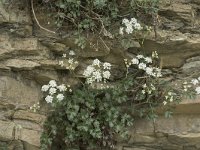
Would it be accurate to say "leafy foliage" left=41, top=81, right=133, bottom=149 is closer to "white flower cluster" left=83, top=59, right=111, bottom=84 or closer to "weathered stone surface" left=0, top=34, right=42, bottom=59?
"white flower cluster" left=83, top=59, right=111, bottom=84

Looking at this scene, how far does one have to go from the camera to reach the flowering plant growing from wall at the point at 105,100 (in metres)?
4.41

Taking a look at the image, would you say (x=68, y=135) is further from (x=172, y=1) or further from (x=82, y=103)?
(x=172, y=1)

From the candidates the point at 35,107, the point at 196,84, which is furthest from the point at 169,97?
the point at 35,107

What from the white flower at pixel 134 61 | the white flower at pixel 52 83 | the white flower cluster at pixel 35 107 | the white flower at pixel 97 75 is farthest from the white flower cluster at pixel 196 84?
the white flower cluster at pixel 35 107

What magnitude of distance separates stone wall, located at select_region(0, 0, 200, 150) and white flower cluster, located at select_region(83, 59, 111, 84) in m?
0.19

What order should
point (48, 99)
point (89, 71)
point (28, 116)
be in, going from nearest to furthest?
point (48, 99)
point (89, 71)
point (28, 116)

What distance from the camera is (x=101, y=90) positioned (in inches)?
179

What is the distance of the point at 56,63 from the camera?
4512 mm

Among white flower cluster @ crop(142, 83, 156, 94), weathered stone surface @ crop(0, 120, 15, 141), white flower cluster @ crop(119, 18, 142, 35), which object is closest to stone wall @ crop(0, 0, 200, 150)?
weathered stone surface @ crop(0, 120, 15, 141)

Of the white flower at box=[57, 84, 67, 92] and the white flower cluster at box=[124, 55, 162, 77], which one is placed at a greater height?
the white flower cluster at box=[124, 55, 162, 77]

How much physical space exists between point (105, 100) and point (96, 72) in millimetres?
362

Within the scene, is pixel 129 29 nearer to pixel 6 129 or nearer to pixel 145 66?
pixel 145 66

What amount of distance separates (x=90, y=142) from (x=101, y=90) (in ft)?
1.86

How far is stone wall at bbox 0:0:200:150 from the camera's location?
4.44 metres
